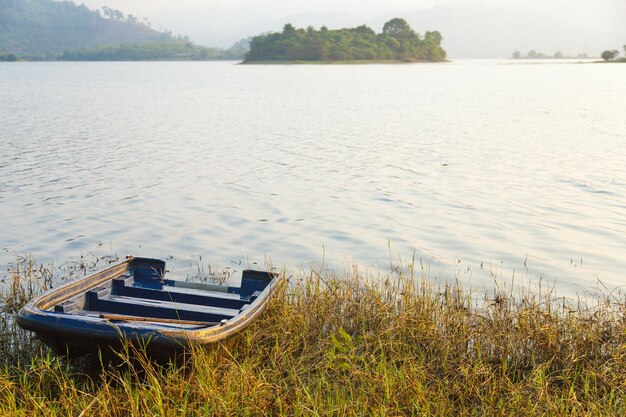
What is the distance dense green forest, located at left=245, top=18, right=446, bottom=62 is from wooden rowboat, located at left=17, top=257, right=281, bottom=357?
169 metres

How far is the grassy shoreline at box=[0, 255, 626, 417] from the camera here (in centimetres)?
645

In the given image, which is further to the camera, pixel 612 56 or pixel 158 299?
pixel 612 56

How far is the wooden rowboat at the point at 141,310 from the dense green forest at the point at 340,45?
169 meters

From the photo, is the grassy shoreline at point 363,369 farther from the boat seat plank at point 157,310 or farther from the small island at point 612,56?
the small island at point 612,56

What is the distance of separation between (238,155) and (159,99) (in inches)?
1243

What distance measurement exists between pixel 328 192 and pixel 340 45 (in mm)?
162579

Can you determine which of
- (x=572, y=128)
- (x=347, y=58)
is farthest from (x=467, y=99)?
(x=347, y=58)

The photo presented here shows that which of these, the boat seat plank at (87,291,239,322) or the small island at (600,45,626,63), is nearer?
the boat seat plank at (87,291,239,322)

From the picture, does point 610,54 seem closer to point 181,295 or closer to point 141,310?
point 181,295

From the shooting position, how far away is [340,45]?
177 metres

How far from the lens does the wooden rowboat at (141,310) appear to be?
22.1 feet

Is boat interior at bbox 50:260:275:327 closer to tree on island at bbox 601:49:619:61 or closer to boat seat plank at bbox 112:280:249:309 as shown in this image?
boat seat plank at bbox 112:280:249:309

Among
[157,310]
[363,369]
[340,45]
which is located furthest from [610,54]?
[157,310]

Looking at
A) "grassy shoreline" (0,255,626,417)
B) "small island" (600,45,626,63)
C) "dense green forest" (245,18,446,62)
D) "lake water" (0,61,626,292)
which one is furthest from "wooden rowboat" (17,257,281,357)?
"small island" (600,45,626,63)
